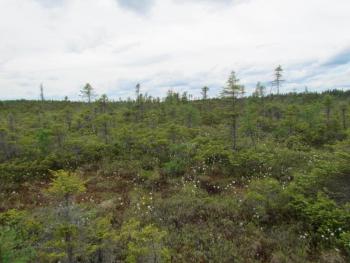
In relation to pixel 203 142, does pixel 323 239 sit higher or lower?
lower

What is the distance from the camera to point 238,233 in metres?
8.80

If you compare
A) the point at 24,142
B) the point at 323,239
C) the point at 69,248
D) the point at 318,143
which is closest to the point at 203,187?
the point at 323,239

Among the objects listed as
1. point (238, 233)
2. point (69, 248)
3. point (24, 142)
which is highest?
point (24, 142)

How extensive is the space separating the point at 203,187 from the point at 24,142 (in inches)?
453

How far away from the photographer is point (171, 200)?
11.2 m

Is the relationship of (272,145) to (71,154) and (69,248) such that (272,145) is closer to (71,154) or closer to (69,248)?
(71,154)

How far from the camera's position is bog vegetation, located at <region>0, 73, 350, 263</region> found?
266 inches

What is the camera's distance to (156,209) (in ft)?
34.5

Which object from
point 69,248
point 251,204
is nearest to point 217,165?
point 251,204

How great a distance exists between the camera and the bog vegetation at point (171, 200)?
266 inches

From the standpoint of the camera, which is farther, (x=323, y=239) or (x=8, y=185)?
(x=8, y=185)

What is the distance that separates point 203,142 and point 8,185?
36.4 ft

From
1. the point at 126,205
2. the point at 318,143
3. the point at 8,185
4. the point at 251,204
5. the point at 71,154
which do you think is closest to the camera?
the point at 251,204

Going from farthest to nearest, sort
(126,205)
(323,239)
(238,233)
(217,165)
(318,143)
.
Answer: (318,143)
(217,165)
(126,205)
(238,233)
(323,239)
